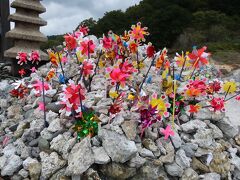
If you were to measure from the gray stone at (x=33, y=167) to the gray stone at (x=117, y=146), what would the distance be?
49cm

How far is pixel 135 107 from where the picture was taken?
8.87 ft

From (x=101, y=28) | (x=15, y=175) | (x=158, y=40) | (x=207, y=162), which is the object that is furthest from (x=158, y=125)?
(x=101, y=28)

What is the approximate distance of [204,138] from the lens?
9.29ft

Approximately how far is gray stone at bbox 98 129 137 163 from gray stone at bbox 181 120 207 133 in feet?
2.08

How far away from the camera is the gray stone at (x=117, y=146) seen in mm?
2324

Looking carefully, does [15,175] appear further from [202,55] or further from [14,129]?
[202,55]

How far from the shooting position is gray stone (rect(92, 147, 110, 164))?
2.33 metres

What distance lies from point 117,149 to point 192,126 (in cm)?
83

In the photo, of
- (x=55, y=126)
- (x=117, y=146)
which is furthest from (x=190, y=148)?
(x=55, y=126)

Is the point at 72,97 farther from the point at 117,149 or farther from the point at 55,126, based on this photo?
the point at 117,149

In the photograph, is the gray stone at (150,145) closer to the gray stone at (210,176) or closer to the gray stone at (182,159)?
the gray stone at (182,159)

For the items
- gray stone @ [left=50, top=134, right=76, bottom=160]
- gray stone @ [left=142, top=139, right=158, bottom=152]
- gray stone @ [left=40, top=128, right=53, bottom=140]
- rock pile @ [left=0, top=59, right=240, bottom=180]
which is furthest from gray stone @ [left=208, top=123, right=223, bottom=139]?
gray stone @ [left=40, top=128, right=53, bottom=140]

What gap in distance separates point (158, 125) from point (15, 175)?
1115 mm

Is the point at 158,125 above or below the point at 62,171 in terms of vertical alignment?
above
